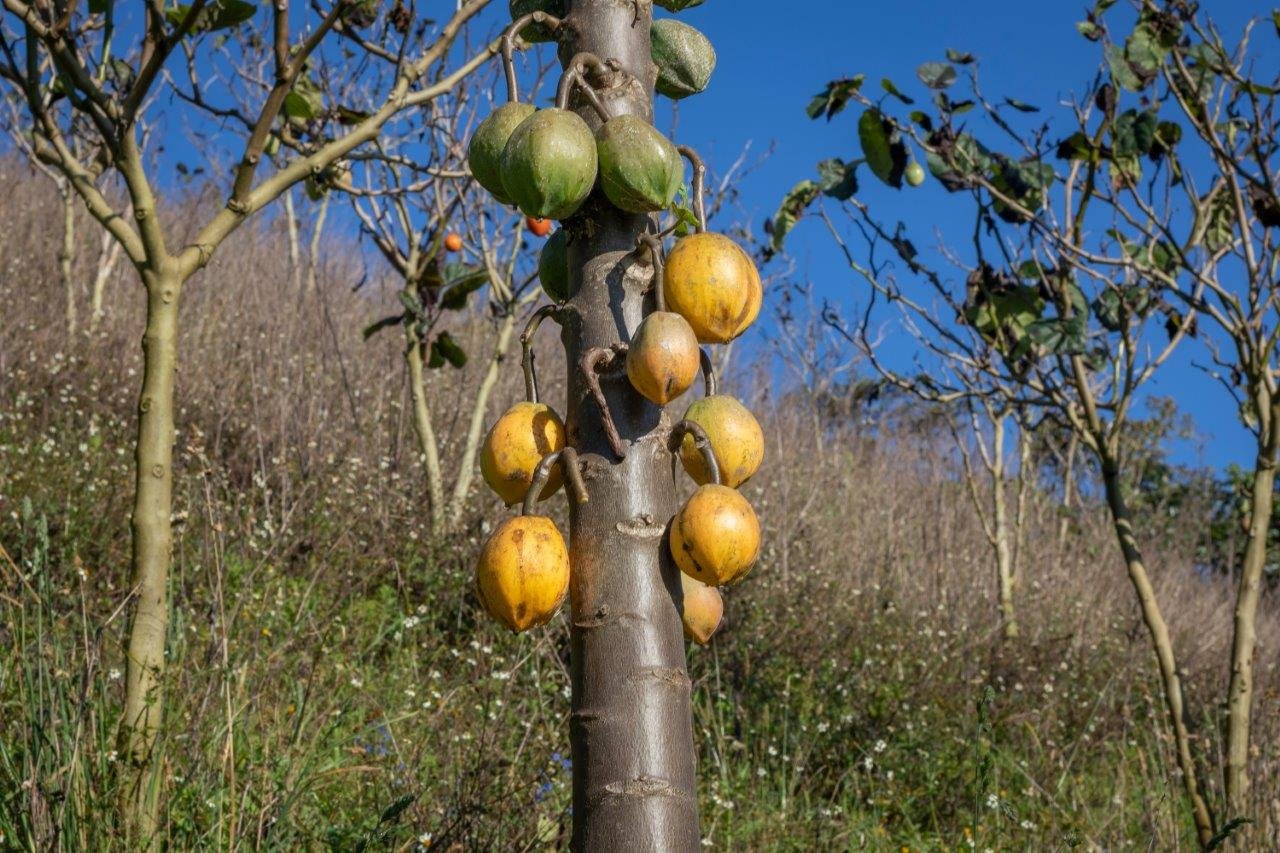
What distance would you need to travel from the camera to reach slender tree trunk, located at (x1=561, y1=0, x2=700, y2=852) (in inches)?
36.8

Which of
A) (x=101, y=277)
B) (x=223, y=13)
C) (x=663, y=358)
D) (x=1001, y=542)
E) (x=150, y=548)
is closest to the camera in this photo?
(x=663, y=358)

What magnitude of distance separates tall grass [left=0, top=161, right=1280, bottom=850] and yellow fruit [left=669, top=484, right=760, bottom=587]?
0.92 metres

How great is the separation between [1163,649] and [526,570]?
2.82m

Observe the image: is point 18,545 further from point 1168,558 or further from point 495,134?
point 1168,558

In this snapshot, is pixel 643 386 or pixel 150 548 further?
pixel 150 548

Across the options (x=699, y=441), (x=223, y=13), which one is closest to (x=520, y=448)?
(x=699, y=441)

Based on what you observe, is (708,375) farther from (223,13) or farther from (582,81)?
(223,13)

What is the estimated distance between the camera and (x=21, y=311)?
8.28m

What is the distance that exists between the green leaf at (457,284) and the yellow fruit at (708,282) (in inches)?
180

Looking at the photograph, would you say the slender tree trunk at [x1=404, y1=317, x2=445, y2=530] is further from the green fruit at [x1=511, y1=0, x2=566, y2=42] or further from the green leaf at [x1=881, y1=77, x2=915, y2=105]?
the green fruit at [x1=511, y1=0, x2=566, y2=42]

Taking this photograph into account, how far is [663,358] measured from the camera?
94cm

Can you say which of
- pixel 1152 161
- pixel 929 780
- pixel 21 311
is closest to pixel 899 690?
pixel 929 780

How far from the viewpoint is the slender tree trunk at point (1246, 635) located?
3.06m

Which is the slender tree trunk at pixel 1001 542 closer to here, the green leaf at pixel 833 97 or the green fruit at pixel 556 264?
the green leaf at pixel 833 97
